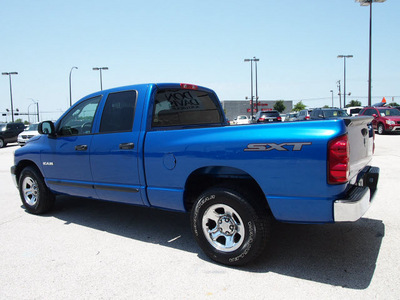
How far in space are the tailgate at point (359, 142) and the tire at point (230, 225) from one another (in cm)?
96

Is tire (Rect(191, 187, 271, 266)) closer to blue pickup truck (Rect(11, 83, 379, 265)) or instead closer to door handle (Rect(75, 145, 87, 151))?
blue pickup truck (Rect(11, 83, 379, 265))

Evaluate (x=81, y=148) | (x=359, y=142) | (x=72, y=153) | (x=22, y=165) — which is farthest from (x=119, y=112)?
(x=359, y=142)

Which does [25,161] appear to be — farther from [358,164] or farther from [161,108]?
[358,164]

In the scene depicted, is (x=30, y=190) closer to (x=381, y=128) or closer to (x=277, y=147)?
(x=277, y=147)

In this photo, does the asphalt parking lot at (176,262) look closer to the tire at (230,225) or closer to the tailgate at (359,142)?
the tire at (230,225)

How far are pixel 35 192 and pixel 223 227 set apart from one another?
3.61 m

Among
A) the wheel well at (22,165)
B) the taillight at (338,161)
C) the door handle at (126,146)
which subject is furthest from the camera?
the wheel well at (22,165)

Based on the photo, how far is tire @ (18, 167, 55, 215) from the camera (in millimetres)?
5371

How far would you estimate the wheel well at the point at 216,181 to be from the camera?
3379mm

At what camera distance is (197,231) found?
3.55 meters

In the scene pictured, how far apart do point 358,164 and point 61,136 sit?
400cm

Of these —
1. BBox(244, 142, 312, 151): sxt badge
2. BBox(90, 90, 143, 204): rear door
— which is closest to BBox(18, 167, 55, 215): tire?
BBox(90, 90, 143, 204): rear door

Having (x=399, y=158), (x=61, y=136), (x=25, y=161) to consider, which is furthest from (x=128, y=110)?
(x=399, y=158)

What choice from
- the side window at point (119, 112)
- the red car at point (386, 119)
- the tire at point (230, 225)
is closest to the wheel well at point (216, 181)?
the tire at point (230, 225)
